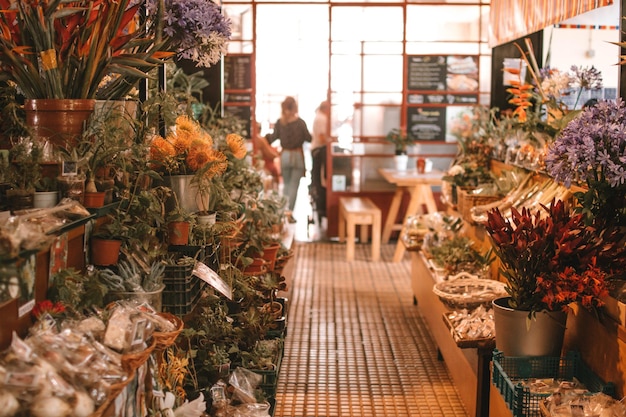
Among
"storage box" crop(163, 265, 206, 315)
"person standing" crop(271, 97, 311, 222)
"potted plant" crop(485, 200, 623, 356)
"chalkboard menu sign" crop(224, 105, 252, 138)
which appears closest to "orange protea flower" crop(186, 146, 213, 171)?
"storage box" crop(163, 265, 206, 315)

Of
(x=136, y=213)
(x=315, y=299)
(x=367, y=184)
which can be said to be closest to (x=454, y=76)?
(x=367, y=184)

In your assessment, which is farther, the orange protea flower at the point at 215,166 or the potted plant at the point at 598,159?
the orange protea flower at the point at 215,166

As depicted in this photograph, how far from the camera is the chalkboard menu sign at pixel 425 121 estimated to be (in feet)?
33.0

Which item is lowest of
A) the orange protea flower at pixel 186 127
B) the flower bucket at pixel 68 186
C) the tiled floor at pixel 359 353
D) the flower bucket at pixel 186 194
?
the tiled floor at pixel 359 353

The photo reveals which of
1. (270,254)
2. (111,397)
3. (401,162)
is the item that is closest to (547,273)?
(111,397)

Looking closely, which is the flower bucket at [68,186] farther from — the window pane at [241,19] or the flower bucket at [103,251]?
the window pane at [241,19]

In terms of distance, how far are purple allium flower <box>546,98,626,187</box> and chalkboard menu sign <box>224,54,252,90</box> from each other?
23.0 ft

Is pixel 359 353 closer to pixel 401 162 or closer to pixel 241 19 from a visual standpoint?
pixel 401 162

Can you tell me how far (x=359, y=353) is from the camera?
220 inches

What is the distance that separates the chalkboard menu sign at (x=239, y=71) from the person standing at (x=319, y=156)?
36.9 inches

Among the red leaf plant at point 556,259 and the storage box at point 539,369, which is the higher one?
the red leaf plant at point 556,259

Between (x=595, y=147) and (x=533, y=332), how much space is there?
0.81 meters

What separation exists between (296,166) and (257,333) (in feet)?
20.5

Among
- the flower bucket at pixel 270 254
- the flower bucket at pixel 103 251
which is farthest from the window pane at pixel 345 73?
the flower bucket at pixel 103 251
